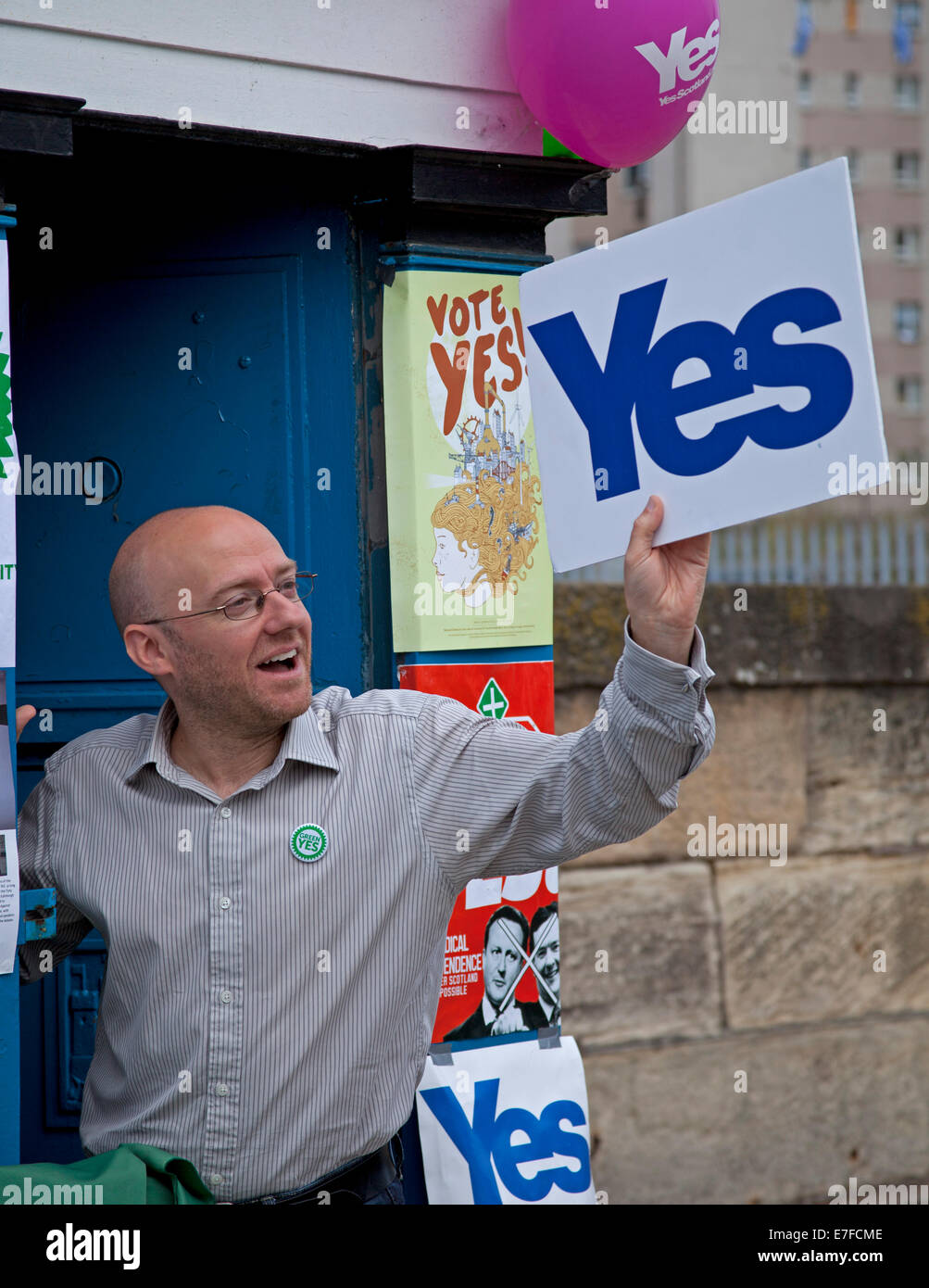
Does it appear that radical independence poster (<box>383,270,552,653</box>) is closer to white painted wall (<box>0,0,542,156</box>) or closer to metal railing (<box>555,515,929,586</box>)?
white painted wall (<box>0,0,542,156</box>)

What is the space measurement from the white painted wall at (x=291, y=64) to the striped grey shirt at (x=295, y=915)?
1.39 metres

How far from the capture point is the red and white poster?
383 centimetres

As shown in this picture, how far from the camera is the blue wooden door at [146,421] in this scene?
12.7 feet

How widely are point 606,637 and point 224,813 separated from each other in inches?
130

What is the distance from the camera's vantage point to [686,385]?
2641 millimetres

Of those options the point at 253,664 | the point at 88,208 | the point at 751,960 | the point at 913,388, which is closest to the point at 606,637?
the point at 751,960

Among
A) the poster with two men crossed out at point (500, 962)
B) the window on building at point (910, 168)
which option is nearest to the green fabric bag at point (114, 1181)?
the poster with two men crossed out at point (500, 962)

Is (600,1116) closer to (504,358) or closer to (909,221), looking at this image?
(504,358)

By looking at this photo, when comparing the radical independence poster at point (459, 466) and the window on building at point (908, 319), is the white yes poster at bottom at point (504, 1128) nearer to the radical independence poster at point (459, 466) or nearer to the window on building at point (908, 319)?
the radical independence poster at point (459, 466)

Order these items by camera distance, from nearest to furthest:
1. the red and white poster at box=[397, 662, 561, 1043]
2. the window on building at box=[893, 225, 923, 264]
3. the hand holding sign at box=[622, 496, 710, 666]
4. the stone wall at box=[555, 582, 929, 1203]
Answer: the hand holding sign at box=[622, 496, 710, 666] → the red and white poster at box=[397, 662, 561, 1043] → the stone wall at box=[555, 582, 929, 1203] → the window on building at box=[893, 225, 923, 264]

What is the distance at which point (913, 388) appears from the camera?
41.5m

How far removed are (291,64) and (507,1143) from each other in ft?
8.17

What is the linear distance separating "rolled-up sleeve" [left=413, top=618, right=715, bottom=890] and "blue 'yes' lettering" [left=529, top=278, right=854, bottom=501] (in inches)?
12.4

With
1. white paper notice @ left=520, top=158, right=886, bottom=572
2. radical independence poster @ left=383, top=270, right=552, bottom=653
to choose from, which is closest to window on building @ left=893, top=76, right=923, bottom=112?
radical independence poster @ left=383, top=270, right=552, bottom=653
